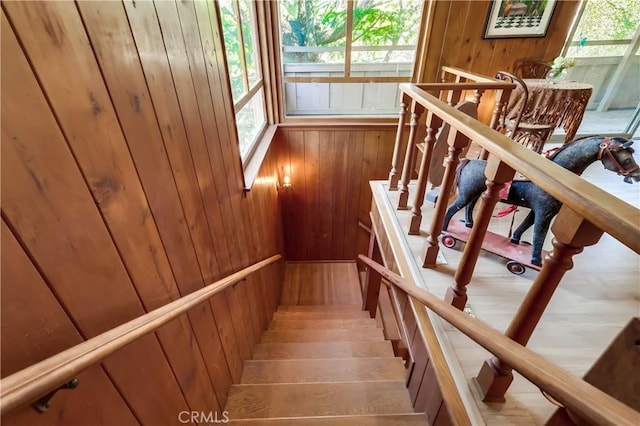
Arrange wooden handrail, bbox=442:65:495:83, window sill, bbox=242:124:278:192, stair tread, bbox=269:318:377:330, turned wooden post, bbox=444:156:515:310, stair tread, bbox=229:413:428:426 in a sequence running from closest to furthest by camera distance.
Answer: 1. turned wooden post, bbox=444:156:515:310
2. stair tread, bbox=229:413:428:426
3. window sill, bbox=242:124:278:192
4. wooden handrail, bbox=442:65:495:83
5. stair tread, bbox=269:318:377:330

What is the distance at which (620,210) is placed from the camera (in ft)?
1.81

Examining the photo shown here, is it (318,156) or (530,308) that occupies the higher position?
(530,308)

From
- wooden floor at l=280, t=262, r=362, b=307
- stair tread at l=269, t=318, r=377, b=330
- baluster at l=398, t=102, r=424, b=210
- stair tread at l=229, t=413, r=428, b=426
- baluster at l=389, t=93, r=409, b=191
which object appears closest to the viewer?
stair tread at l=229, t=413, r=428, b=426

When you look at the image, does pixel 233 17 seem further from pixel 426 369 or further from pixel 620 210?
pixel 426 369

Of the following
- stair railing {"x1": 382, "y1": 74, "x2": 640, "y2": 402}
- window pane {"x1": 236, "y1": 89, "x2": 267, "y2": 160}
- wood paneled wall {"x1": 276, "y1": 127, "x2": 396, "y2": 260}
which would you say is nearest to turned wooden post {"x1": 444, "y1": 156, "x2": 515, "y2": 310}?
stair railing {"x1": 382, "y1": 74, "x2": 640, "y2": 402}

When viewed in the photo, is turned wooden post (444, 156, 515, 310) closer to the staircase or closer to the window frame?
the staircase

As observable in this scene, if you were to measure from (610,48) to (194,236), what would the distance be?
5.05 m

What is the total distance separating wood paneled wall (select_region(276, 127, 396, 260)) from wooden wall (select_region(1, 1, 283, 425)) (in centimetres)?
206

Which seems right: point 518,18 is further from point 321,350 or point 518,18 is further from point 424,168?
point 321,350

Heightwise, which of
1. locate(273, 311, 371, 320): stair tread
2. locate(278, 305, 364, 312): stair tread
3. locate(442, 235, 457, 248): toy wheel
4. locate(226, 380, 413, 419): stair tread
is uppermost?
locate(442, 235, 457, 248): toy wheel

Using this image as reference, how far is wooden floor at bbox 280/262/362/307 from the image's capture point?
3.84m

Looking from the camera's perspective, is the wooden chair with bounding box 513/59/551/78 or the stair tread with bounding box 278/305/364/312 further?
the stair tread with bounding box 278/305/364/312

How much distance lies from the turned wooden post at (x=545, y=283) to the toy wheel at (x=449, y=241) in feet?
2.63

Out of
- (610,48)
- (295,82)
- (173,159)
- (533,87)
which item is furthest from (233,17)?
Answer: (610,48)
